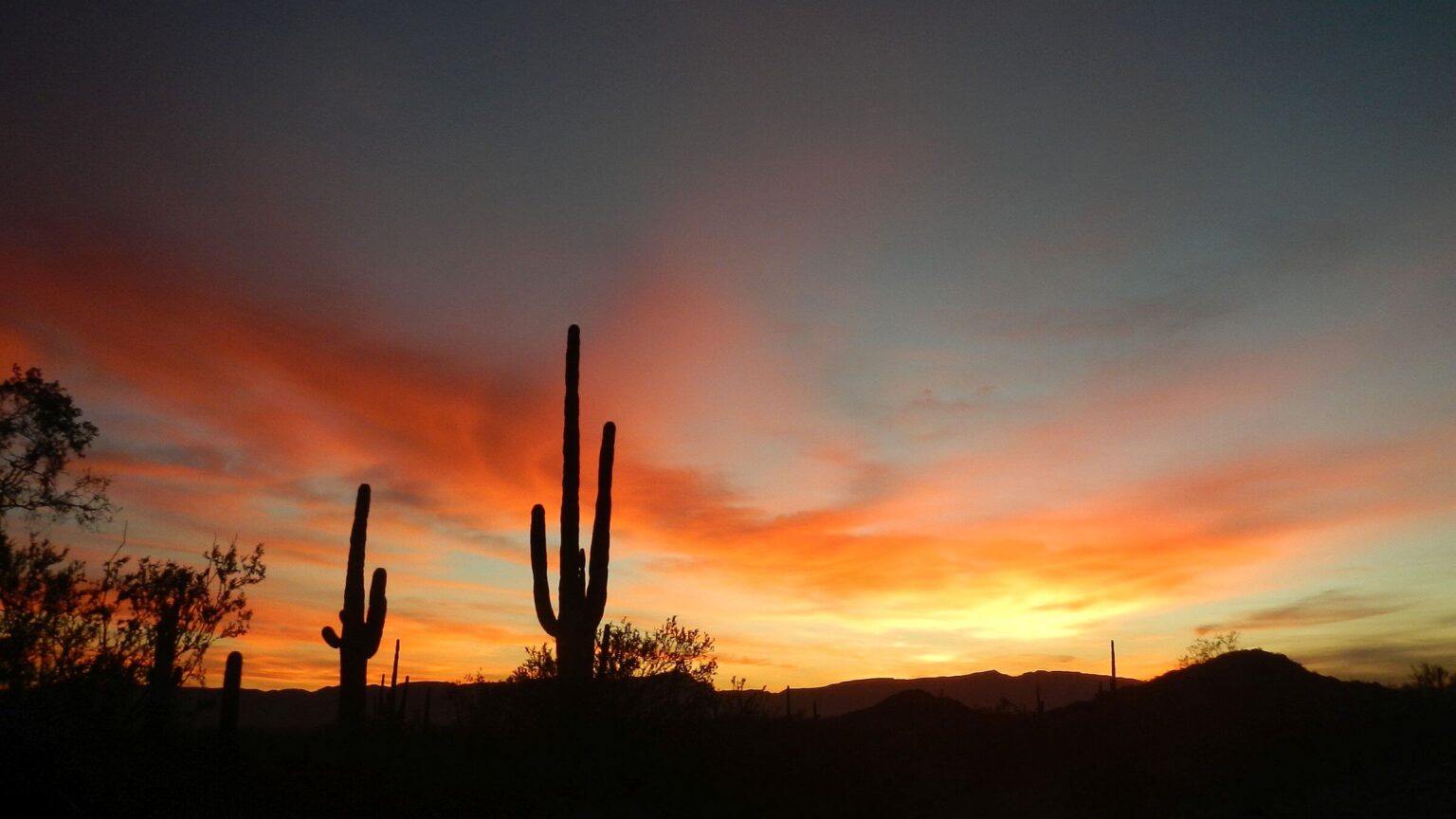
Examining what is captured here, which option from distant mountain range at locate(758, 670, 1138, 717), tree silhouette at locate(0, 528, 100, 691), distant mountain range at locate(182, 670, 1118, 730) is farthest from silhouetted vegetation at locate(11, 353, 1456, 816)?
distant mountain range at locate(758, 670, 1138, 717)

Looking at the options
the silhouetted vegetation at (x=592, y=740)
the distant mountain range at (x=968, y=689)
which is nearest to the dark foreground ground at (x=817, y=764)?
the silhouetted vegetation at (x=592, y=740)

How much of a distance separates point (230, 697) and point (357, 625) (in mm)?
3806

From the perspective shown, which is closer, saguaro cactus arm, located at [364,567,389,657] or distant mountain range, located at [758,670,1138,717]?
saguaro cactus arm, located at [364,567,389,657]

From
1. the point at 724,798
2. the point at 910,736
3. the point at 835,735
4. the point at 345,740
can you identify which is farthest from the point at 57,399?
the point at 910,736

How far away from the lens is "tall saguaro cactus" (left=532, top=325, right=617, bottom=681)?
21.4 m

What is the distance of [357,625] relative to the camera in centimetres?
2338

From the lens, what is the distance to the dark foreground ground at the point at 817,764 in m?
16.3

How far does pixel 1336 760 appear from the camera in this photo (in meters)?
20.6

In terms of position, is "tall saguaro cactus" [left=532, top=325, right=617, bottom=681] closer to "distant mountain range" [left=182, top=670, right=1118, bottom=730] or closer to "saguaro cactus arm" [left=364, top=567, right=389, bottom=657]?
"saguaro cactus arm" [left=364, top=567, right=389, bottom=657]

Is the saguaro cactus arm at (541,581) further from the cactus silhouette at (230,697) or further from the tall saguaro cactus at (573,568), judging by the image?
the cactus silhouette at (230,697)

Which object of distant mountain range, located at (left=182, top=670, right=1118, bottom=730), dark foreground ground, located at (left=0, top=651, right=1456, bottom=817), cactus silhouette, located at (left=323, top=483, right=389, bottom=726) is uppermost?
cactus silhouette, located at (left=323, top=483, right=389, bottom=726)

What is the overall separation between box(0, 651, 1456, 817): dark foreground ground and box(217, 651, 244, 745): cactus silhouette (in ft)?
1.76

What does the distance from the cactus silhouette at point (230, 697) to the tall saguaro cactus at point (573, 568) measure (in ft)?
21.7

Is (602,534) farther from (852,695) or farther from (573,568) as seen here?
(852,695)
